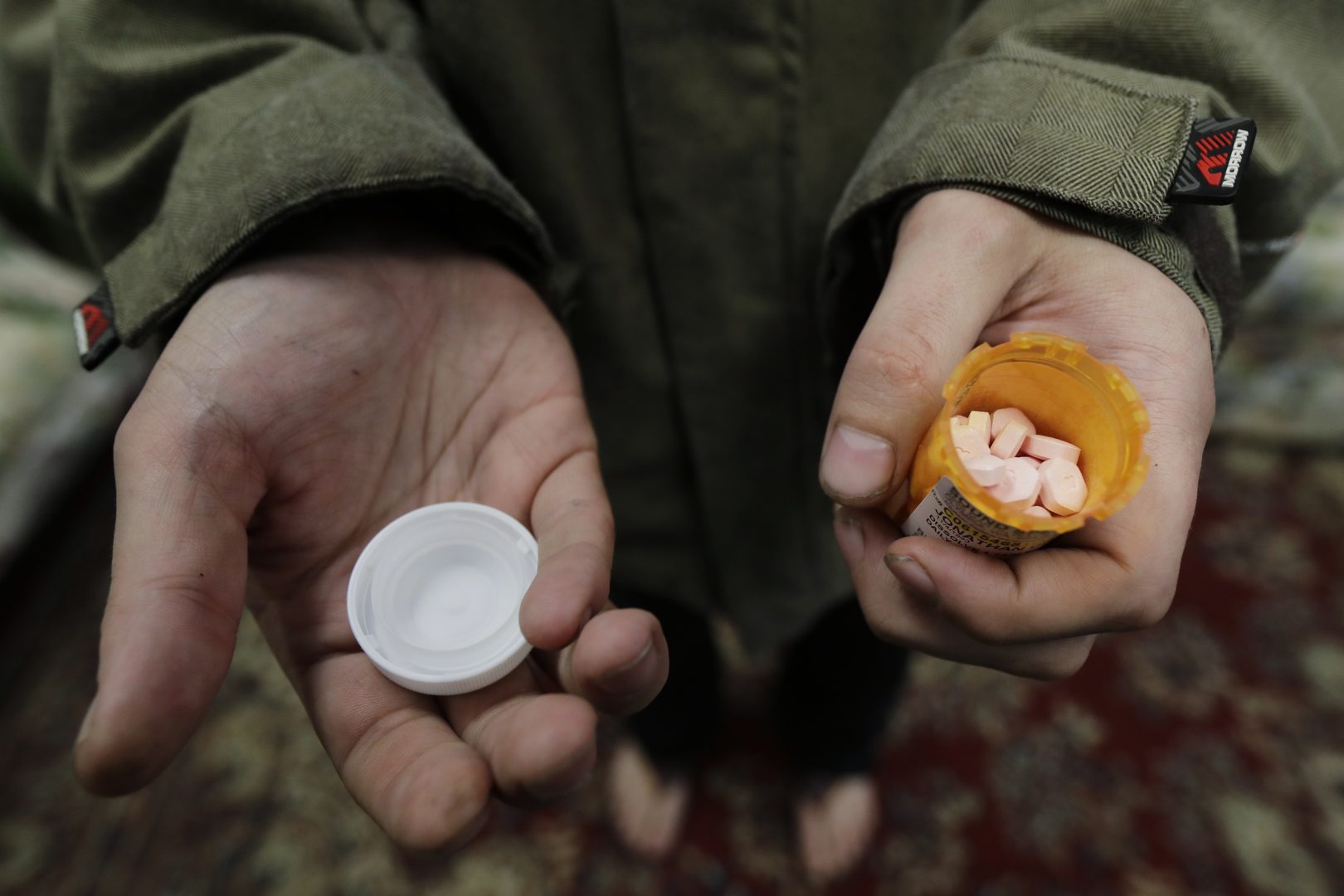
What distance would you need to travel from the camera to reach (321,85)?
0.81m

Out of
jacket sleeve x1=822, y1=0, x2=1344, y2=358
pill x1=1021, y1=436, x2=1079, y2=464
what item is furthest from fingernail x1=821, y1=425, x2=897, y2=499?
jacket sleeve x1=822, y1=0, x2=1344, y2=358

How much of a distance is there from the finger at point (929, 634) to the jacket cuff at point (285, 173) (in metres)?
0.55

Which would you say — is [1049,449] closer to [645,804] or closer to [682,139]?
[682,139]

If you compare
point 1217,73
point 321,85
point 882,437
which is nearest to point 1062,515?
point 882,437

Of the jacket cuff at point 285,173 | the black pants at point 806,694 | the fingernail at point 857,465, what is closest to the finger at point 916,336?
the fingernail at point 857,465

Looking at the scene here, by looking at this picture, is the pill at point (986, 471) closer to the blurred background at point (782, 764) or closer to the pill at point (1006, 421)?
the pill at point (1006, 421)

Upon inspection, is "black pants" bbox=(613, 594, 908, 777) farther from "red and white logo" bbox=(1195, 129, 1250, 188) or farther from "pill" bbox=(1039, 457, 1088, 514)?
"red and white logo" bbox=(1195, 129, 1250, 188)

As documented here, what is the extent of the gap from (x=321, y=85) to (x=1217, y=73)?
90 centimetres

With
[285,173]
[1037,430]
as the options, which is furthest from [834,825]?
[285,173]

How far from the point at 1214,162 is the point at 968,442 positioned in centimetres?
36

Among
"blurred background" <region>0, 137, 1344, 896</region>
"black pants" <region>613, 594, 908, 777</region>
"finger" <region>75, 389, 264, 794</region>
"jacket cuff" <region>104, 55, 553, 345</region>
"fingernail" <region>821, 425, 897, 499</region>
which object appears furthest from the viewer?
"blurred background" <region>0, 137, 1344, 896</region>

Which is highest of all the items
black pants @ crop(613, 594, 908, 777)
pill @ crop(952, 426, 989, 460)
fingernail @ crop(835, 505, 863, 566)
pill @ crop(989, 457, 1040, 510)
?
pill @ crop(952, 426, 989, 460)

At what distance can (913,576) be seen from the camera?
0.64 metres

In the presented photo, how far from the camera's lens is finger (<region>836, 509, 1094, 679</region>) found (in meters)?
0.68
